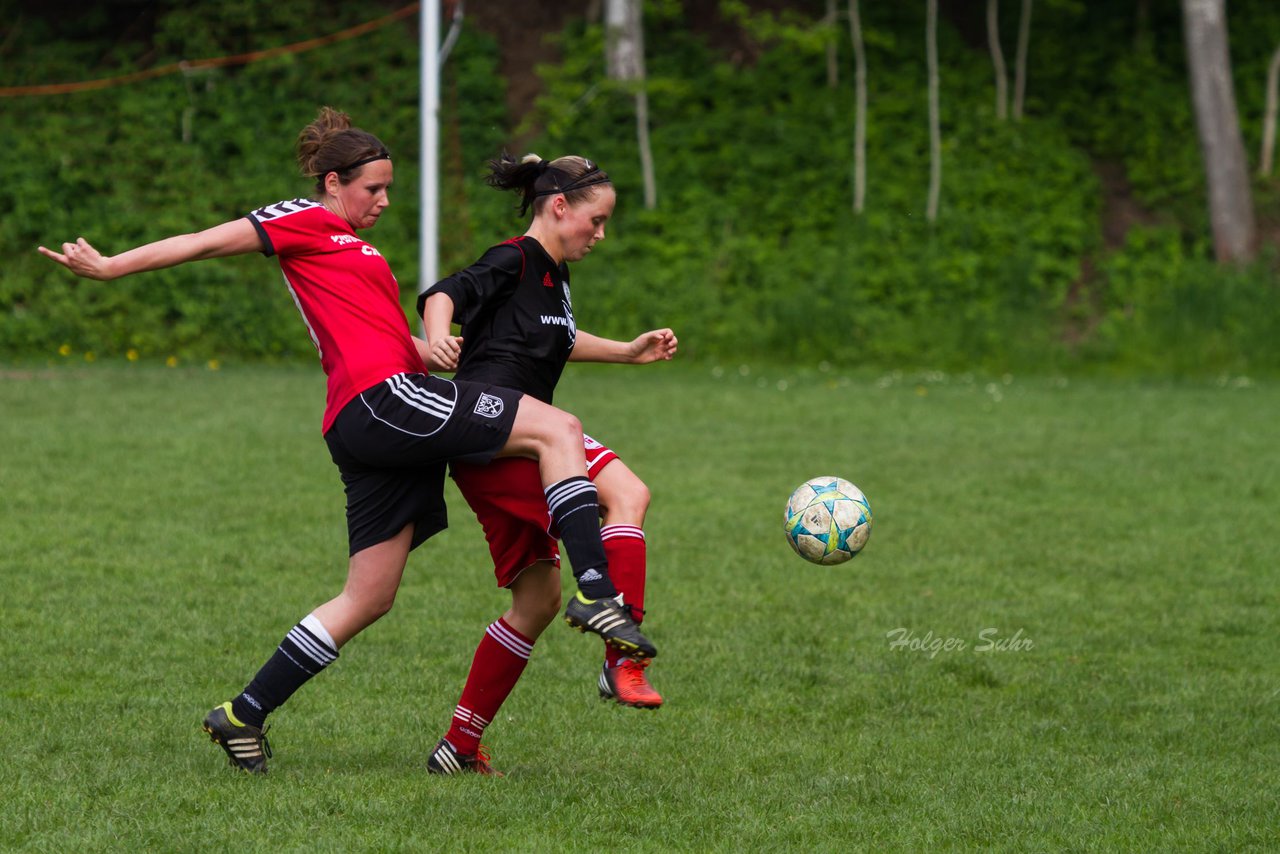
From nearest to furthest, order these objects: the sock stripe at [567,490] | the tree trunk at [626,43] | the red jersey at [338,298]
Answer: the sock stripe at [567,490]
the red jersey at [338,298]
the tree trunk at [626,43]

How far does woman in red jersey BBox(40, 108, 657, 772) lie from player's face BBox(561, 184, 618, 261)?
59 centimetres

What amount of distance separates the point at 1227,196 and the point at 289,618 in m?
16.8

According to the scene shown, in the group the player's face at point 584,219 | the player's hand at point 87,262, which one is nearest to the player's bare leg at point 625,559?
the player's face at point 584,219

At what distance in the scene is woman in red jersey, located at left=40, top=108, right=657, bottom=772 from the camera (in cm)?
451

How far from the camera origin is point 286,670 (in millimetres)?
4715

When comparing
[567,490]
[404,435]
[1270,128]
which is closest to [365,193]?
[404,435]

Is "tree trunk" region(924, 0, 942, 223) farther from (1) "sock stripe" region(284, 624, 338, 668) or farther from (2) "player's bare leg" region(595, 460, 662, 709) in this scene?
(1) "sock stripe" region(284, 624, 338, 668)

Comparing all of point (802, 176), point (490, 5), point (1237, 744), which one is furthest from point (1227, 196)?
point (1237, 744)

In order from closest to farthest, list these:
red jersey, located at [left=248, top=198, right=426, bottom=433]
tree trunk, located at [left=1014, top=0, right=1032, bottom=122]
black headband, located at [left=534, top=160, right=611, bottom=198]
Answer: red jersey, located at [left=248, top=198, right=426, bottom=433] → black headband, located at [left=534, top=160, right=611, bottom=198] → tree trunk, located at [left=1014, top=0, right=1032, bottom=122]

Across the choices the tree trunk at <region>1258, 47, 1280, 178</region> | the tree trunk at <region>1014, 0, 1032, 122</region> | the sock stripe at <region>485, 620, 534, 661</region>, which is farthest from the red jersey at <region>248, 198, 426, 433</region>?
the tree trunk at <region>1258, 47, 1280, 178</region>

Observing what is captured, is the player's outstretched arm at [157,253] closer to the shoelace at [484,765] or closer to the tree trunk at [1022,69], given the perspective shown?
the shoelace at [484,765]

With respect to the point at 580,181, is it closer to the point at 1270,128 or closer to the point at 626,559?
the point at 626,559

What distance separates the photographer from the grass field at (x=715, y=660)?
4434mm

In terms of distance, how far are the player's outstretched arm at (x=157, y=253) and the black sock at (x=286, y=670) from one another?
3.86 ft
